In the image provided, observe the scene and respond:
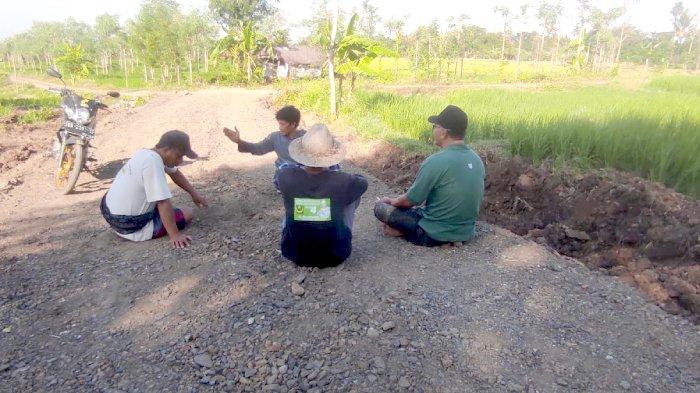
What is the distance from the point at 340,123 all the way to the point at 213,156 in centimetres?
368

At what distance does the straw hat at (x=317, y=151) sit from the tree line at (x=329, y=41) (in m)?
8.81

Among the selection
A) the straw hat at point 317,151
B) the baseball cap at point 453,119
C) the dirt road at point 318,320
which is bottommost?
the dirt road at point 318,320

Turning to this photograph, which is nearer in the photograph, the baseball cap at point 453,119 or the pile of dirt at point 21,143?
the baseball cap at point 453,119

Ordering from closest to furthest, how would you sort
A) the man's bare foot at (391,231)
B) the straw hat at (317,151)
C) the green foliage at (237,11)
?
the straw hat at (317,151) → the man's bare foot at (391,231) → the green foliage at (237,11)

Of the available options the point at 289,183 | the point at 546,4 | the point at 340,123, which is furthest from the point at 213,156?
the point at 546,4

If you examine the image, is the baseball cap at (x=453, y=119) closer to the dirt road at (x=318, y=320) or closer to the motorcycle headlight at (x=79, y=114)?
the dirt road at (x=318, y=320)

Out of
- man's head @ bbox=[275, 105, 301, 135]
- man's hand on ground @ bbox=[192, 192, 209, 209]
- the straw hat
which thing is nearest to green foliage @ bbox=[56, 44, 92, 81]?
man's hand on ground @ bbox=[192, 192, 209, 209]

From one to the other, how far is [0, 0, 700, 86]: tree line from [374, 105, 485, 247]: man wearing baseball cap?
831 cm

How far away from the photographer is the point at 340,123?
11.0 metres

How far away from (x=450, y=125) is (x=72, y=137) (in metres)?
4.96

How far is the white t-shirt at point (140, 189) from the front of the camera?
3.79m

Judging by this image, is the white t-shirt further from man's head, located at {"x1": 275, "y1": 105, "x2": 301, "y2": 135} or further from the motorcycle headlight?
the motorcycle headlight

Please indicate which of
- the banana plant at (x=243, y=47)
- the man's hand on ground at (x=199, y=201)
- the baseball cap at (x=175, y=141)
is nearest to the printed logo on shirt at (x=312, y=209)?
the baseball cap at (x=175, y=141)

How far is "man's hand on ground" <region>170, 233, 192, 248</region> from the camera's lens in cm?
397
